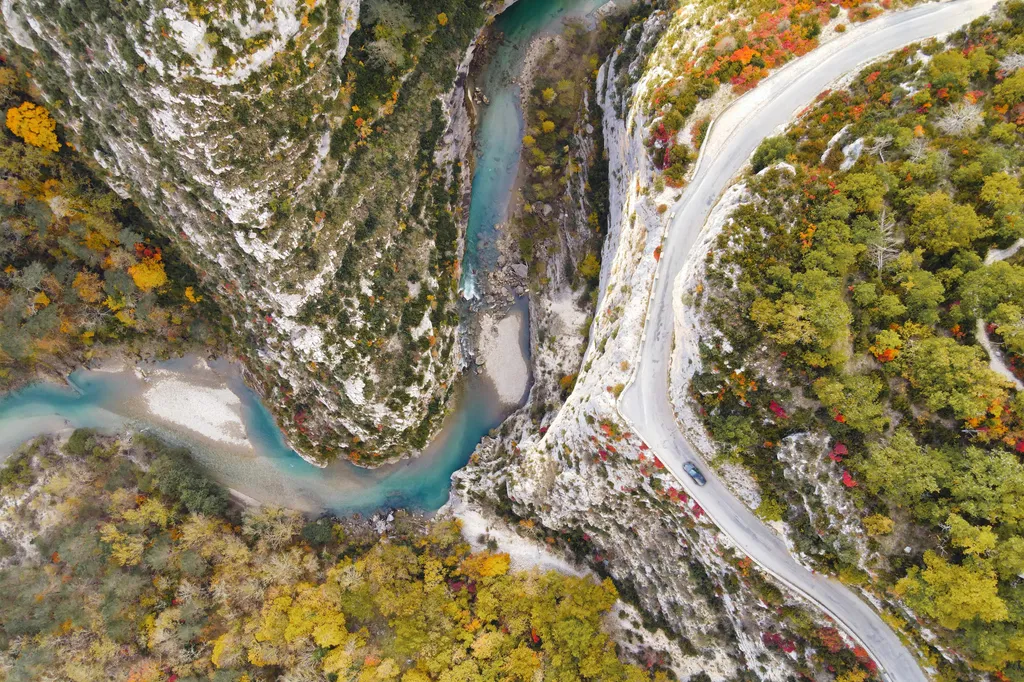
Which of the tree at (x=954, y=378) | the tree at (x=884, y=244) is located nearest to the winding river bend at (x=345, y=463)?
the tree at (x=884, y=244)

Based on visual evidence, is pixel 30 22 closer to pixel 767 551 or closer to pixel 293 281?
pixel 293 281

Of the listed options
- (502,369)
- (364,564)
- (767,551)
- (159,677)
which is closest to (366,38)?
(502,369)

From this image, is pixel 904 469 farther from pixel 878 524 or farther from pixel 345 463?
pixel 345 463

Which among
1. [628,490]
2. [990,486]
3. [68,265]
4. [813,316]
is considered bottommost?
[68,265]

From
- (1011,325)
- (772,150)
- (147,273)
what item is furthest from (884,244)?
(147,273)

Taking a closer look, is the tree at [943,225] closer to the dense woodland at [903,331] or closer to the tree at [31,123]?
the dense woodland at [903,331]

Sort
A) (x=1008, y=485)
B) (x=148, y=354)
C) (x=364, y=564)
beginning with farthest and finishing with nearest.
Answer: (x=148, y=354) → (x=364, y=564) → (x=1008, y=485)

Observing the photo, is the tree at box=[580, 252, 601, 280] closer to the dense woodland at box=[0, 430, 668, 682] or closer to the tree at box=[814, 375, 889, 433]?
the tree at box=[814, 375, 889, 433]
